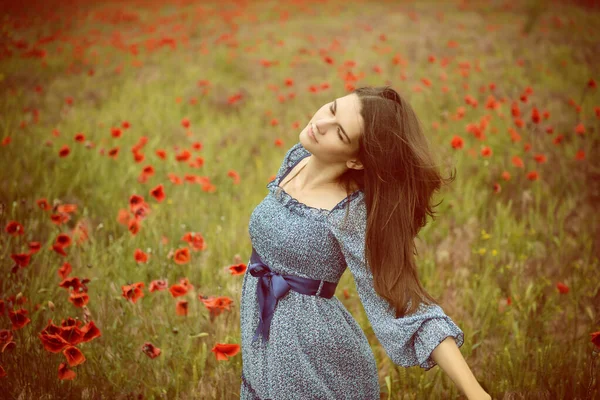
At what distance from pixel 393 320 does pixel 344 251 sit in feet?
0.89

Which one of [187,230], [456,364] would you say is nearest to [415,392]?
[456,364]

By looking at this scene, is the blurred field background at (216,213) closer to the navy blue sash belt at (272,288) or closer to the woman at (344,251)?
the navy blue sash belt at (272,288)

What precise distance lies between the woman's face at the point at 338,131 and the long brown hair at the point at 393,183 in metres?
0.03

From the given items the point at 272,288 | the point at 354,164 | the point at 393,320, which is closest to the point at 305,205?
the point at 354,164

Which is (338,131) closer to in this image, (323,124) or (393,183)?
(323,124)

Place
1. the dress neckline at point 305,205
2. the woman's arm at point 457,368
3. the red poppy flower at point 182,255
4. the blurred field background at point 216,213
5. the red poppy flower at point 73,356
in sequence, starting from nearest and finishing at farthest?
the woman's arm at point 457,368 → the dress neckline at point 305,205 → the red poppy flower at point 73,356 → the blurred field background at point 216,213 → the red poppy flower at point 182,255

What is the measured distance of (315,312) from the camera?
5.54ft

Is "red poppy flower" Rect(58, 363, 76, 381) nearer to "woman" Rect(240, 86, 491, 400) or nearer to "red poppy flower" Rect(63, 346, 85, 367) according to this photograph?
"red poppy flower" Rect(63, 346, 85, 367)

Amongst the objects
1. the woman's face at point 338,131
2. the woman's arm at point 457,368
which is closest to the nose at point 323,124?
the woman's face at point 338,131

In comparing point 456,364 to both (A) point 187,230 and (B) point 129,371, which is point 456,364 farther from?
(A) point 187,230

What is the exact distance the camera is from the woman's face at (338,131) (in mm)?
1617

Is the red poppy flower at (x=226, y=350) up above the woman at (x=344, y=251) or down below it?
below

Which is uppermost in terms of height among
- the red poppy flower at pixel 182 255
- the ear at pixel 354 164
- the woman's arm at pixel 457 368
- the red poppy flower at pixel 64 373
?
the ear at pixel 354 164

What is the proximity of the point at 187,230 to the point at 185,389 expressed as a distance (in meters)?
1.31
